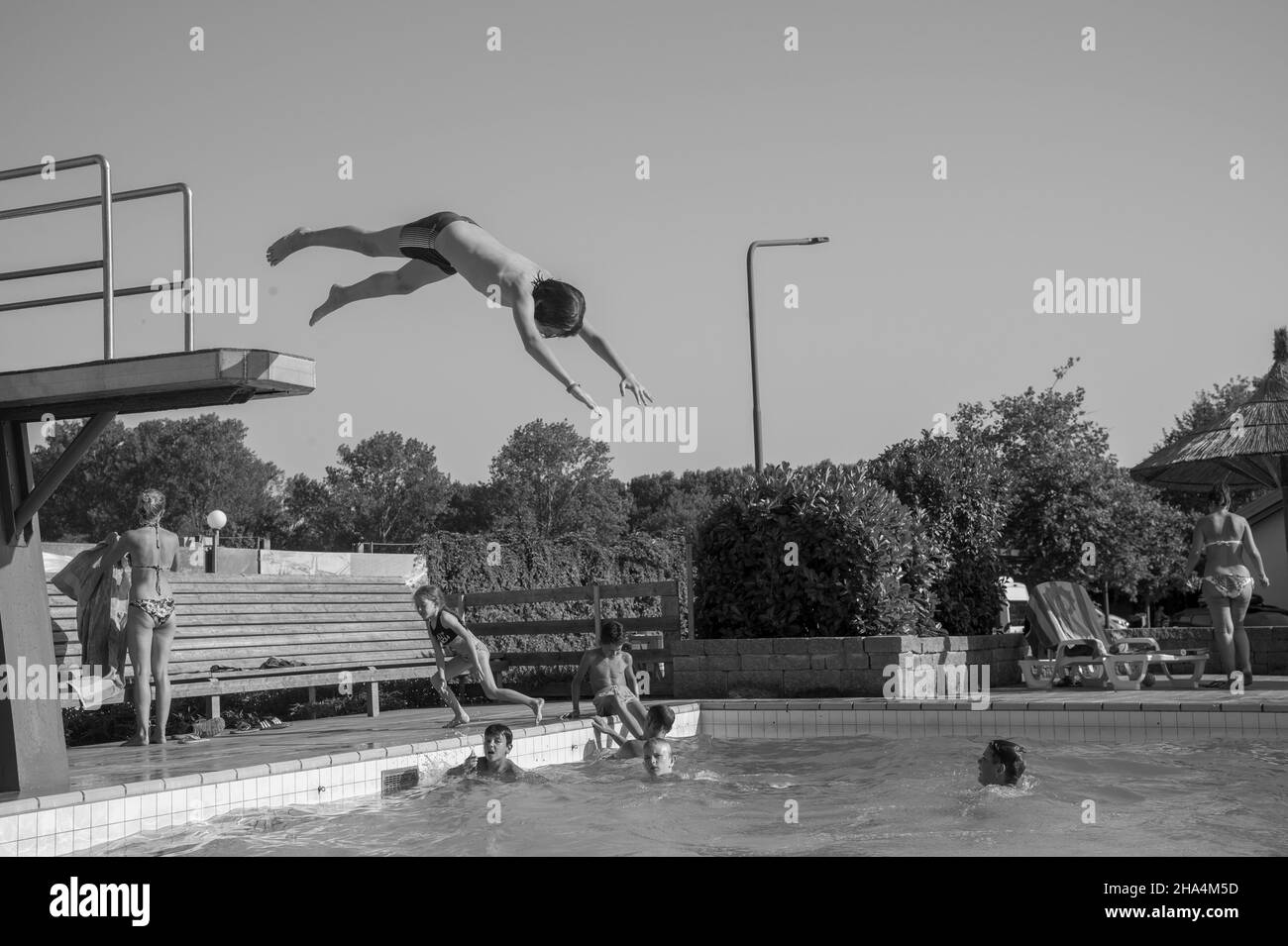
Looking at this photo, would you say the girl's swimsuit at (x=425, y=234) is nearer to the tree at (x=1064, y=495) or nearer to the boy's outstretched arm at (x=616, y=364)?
the boy's outstretched arm at (x=616, y=364)

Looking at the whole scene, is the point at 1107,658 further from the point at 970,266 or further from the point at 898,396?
the point at 898,396

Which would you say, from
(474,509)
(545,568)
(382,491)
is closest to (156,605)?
(545,568)

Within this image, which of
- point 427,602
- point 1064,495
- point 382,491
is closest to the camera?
point 427,602

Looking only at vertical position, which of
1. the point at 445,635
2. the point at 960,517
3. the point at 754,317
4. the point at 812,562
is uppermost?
the point at 754,317

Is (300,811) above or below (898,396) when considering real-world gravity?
below

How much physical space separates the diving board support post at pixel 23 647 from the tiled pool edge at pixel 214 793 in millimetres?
446

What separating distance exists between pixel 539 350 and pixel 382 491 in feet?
347

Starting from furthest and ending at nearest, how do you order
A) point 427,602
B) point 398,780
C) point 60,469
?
point 427,602 → point 398,780 → point 60,469

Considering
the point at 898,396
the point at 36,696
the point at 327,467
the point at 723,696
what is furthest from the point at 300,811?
the point at 327,467

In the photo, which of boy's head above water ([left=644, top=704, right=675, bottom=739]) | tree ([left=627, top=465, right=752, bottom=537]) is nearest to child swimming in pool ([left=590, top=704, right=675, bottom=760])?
boy's head above water ([left=644, top=704, right=675, bottom=739])

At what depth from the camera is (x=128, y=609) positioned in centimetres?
963

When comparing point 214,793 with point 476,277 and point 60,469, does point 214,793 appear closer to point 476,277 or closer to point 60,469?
point 60,469

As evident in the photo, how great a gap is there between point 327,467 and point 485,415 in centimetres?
9732

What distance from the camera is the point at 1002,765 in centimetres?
811
